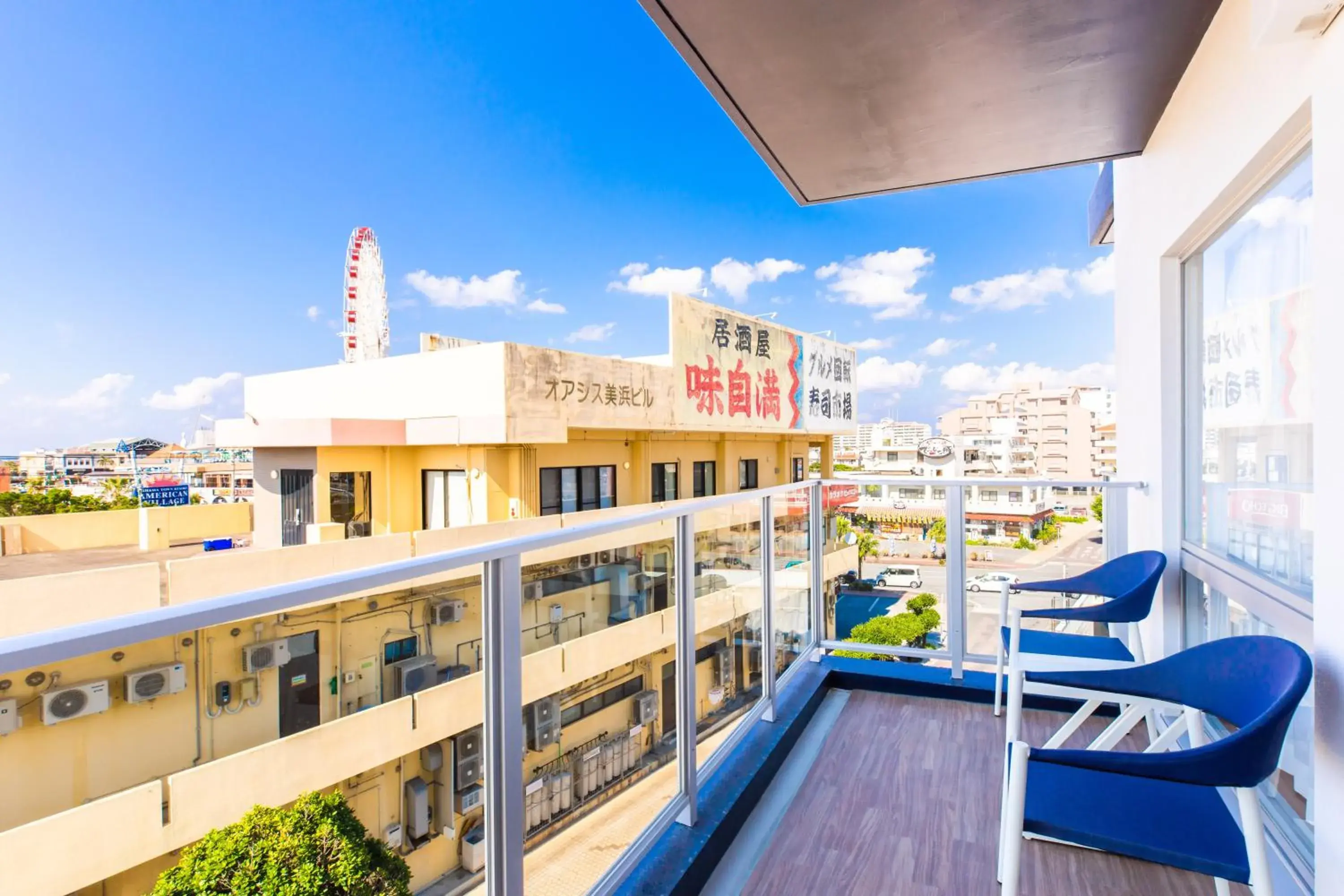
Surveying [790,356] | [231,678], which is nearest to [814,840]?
[231,678]

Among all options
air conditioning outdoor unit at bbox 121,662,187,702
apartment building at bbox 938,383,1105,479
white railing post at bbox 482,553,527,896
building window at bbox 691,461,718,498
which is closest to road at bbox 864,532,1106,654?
white railing post at bbox 482,553,527,896

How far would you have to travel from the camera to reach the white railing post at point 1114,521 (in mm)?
3164

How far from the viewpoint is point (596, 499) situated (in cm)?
1277

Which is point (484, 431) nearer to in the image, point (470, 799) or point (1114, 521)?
point (1114, 521)

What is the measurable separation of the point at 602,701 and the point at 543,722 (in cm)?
25

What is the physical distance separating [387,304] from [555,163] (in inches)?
1776

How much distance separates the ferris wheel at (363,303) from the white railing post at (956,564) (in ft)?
46.9

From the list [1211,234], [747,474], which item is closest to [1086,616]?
[1211,234]

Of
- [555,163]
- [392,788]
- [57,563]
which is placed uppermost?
[555,163]

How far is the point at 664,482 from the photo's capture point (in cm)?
1460

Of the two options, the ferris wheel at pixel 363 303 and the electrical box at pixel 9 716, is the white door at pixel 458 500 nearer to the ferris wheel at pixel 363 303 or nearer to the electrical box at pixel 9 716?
the ferris wheel at pixel 363 303

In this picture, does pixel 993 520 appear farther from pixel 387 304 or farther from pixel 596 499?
pixel 387 304

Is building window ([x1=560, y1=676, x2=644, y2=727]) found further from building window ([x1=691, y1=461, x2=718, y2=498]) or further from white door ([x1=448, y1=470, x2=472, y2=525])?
building window ([x1=691, y1=461, x2=718, y2=498])

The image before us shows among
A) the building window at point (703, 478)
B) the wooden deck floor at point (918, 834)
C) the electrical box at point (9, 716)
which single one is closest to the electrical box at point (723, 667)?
the wooden deck floor at point (918, 834)
